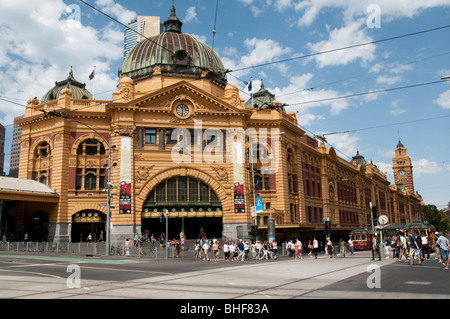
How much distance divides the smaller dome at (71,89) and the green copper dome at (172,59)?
6.55m

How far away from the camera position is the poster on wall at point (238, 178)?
46969 millimetres

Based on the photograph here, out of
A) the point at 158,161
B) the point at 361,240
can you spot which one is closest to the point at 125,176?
the point at 158,161

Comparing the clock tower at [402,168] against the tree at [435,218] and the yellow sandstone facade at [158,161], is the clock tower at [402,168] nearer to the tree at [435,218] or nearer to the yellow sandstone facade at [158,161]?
the tree at [435,218]

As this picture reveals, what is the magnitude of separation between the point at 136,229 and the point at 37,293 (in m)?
32.4

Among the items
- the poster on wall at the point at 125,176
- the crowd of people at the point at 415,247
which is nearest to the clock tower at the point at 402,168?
the crowd of people at the point at 415,247

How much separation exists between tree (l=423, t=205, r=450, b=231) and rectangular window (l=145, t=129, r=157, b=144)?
149901 millimetres

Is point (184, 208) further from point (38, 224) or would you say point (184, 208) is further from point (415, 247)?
point (415, 247)

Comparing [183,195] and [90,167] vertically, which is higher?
[90,167]

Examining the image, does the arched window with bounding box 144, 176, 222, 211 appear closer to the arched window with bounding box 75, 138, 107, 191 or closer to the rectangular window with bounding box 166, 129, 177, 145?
the rectangular window with bounding box 166, 129, 177, 145

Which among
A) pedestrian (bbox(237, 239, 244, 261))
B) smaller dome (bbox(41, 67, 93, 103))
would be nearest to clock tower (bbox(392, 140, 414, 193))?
smaller dome (bbox(41, 67, 93, 103))

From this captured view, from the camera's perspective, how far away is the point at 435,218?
550 ft

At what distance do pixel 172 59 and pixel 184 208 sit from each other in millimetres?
20753
